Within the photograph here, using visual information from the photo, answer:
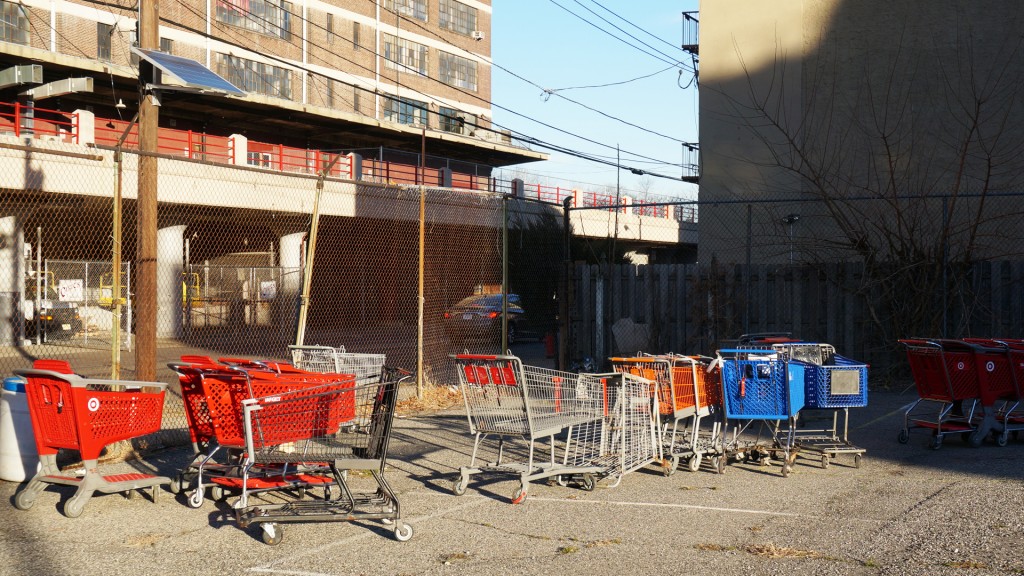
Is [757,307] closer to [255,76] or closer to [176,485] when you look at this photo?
[176,485]

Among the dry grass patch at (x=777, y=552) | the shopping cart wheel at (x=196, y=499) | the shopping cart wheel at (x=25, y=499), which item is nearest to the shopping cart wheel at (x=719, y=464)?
the dry grass patch at (x=777, y=552)

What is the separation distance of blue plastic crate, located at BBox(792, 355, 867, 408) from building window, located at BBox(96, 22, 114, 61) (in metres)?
→ 40.2

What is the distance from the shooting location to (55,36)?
4025 cm

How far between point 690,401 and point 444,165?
42.9 metres

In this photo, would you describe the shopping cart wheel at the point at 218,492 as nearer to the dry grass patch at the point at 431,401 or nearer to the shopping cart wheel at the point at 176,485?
the shopping cart wheel at the point at 176,485

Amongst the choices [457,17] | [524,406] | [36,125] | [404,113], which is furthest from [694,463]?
[457,17]

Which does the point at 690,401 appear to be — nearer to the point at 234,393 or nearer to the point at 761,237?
the point at 234,393

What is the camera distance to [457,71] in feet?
199

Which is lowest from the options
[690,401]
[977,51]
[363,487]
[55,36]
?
[363,487]

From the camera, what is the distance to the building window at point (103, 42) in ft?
138

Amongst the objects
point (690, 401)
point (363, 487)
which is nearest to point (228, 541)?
point (363, 487)

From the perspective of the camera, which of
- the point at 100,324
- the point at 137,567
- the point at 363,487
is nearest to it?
the point at 137,567

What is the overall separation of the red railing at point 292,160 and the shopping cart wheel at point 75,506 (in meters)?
24.4

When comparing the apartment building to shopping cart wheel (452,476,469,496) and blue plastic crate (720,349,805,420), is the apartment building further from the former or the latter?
shopping cart wheel (452,476,469,496)
